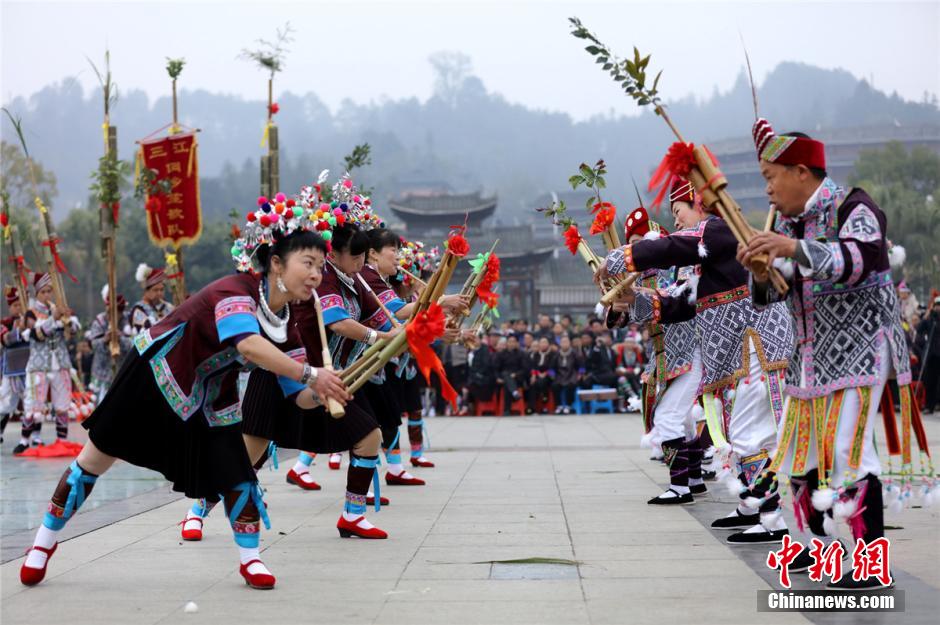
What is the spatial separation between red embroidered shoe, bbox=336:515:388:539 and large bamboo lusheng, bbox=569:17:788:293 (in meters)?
2.70

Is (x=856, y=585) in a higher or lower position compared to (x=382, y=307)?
lower

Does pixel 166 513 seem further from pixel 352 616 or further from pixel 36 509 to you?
pixel 352 616

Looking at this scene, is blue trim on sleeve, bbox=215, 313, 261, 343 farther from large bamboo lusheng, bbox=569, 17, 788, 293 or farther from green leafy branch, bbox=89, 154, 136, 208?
green leafy branch, bbox=89, 154, 136, 208

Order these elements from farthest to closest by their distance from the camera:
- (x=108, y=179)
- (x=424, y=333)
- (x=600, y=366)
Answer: (x=600, y=366) < (x=108, y=179) < (x=424, y=333)

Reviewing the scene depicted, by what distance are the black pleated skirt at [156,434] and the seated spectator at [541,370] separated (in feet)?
49.0

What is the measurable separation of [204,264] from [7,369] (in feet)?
123

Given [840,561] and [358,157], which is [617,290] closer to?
[840,561]

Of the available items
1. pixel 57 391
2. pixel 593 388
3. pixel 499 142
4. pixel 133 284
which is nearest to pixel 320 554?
pixel 57 391

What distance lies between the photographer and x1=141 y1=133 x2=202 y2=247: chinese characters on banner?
47.4ft

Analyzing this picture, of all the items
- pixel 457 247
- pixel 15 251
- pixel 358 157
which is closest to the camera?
pixel 457 247

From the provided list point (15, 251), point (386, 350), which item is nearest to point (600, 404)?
point (15, 251)

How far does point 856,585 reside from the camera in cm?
441

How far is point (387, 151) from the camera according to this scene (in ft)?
404

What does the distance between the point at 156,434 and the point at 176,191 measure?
33.4 ft
